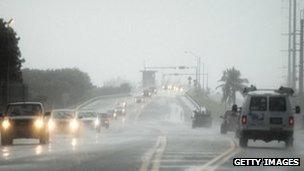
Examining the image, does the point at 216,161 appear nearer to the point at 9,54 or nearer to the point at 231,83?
the point at 9,54

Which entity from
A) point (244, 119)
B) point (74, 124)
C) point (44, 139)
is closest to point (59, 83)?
point (74, 124)

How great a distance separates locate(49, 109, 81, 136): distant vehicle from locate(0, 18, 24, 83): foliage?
79.6 feet

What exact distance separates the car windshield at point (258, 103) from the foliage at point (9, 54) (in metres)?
44.8

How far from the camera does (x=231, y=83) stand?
14812 centimetres

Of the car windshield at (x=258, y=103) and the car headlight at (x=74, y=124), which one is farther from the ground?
the car windshield at (x=258, y=103)

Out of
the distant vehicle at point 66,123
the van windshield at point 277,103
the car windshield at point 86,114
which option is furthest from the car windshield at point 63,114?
the van windshield at point 277,103

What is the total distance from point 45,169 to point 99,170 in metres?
1.35

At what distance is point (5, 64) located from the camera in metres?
76.3

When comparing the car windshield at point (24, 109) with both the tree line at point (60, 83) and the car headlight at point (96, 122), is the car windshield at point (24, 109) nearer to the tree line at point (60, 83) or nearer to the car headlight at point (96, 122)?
the car headlight at point (96, 122)

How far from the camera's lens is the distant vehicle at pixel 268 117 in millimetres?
30942

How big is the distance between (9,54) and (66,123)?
1157 inches

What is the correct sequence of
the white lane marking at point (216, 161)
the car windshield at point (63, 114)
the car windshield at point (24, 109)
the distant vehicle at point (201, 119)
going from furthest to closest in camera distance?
the distant vehicle at point (201, 119) → the car windshield at point (63, 114) → the car windshield at point (24, 109) → the white lane marking at point (216, 161)

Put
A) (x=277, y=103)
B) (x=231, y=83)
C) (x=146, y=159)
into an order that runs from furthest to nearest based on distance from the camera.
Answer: (x=231, y=83) → (x=277, y=103) → (x=146, y=159)

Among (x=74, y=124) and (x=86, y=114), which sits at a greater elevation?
(x=86, y=114)
